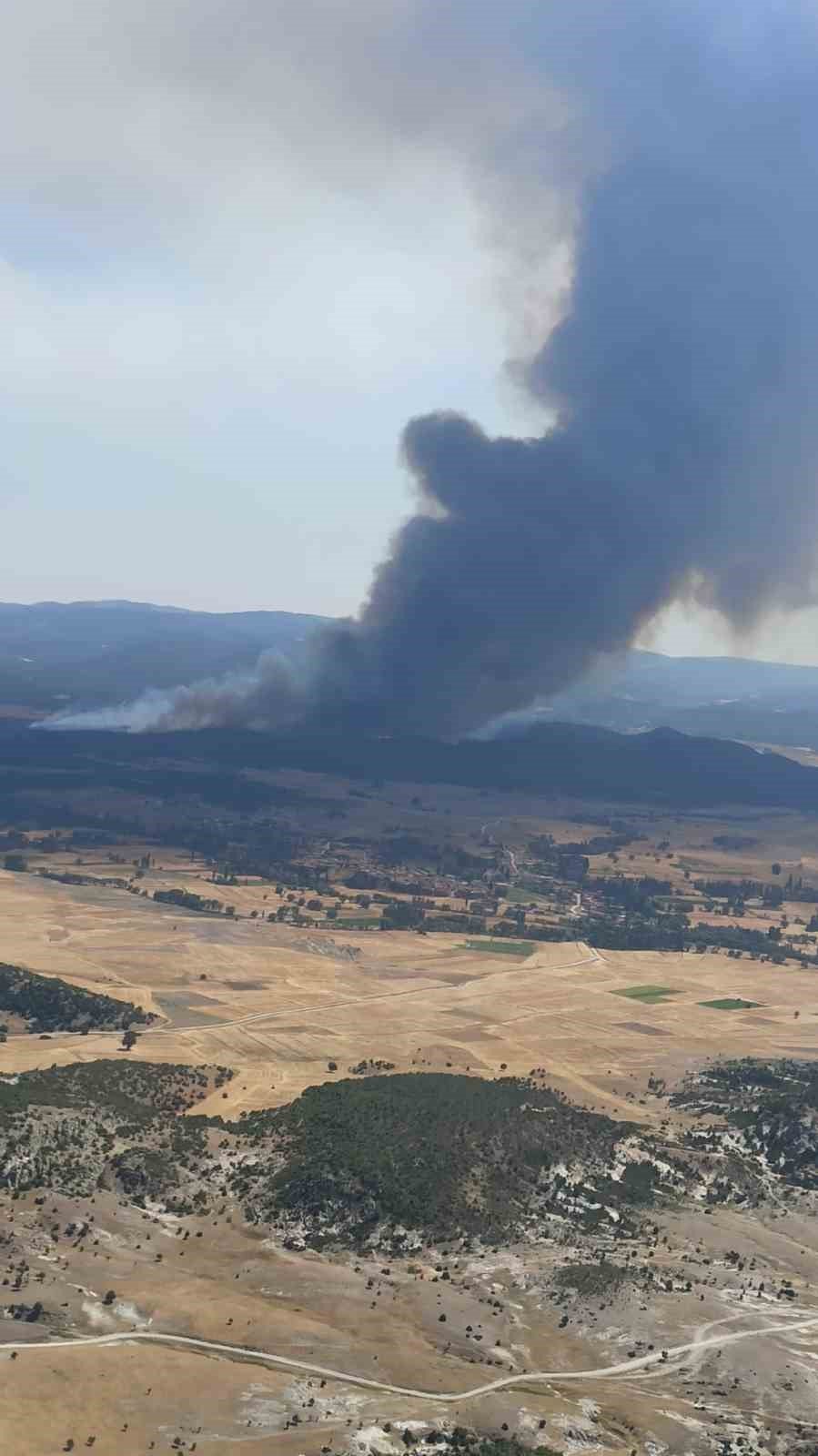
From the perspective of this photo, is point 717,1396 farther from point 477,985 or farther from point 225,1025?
point 477,985

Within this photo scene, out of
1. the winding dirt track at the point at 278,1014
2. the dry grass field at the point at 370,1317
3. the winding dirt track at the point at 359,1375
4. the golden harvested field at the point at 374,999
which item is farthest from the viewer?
the winding dirt track at the point at 278,1014

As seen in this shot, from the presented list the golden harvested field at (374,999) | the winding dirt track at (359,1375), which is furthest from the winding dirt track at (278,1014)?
the winding dirt track at (359,1375)

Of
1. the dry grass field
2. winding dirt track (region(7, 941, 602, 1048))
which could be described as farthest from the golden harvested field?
the dry grass field

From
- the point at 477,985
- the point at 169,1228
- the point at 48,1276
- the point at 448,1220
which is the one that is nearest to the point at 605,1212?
the point at 448,1220

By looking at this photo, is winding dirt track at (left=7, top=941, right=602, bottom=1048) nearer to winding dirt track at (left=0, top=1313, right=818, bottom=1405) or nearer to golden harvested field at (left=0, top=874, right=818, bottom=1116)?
golden harvested field at (left=0, top=874, right=818, bottom=1116)

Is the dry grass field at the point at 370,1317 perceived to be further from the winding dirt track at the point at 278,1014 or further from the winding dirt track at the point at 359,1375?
the winding dirt track at the point at 278,1014

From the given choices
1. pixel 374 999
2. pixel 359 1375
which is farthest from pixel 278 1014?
pixel 359 1375

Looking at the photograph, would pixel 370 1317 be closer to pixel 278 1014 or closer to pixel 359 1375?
pixel 359 1375
